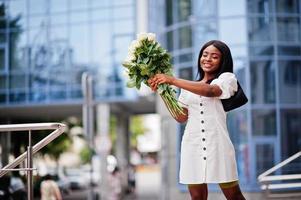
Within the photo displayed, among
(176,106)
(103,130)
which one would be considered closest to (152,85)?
(176,106)

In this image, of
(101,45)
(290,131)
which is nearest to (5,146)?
(290,131)

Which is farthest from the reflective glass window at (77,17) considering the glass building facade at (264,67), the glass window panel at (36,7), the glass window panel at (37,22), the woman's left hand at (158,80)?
the woman's left hand at (158,80)

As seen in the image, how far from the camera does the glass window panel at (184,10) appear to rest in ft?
57.8

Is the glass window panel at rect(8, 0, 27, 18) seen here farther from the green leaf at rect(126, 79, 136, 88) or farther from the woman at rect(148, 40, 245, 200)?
the woman at rect(148, 40, 245, 200)

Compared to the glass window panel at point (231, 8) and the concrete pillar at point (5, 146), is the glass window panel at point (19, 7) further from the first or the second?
the concrete pillar at point (5, 146)

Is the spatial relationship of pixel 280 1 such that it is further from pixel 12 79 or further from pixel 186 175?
pixel 186 175

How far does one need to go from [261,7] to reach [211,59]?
13.6m

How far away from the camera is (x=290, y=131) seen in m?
16.6

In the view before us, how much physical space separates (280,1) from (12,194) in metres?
11.3

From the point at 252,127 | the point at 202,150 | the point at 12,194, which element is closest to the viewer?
the point at 202,150

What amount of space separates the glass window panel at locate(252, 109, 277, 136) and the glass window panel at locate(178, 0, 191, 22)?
145 inches

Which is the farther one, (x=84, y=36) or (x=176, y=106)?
(x=84, y=36)

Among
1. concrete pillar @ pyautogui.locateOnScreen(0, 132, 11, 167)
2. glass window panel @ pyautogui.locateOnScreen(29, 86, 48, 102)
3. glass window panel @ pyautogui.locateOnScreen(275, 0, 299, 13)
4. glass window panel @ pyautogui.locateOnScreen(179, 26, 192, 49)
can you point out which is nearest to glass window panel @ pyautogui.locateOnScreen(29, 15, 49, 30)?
glass window panel @ pyautogui.locateOnScreen(29, 86, 48, 102)

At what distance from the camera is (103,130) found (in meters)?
16.6
